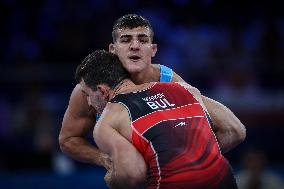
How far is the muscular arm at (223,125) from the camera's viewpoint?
18.3 ft

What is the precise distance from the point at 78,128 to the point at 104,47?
16.5ft

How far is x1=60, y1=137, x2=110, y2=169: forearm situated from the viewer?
236 inches

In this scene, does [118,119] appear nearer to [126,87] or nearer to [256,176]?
[126,87]

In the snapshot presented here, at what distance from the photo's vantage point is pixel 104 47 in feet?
36.7

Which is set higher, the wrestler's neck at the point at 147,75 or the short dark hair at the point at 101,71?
the short dark hair at the point at 101,71

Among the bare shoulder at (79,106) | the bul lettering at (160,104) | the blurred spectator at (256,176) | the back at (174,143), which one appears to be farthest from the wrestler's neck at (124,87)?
the blurred spectator at (256,176)

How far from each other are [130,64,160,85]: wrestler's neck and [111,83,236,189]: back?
0.75 meters

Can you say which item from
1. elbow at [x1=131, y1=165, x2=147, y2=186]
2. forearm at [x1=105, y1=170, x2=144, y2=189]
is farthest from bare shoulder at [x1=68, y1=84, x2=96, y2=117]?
elbow at [x1=131, y1=165, x2=147, y2=186]

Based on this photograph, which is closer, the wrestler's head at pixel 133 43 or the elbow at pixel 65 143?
the wrestler's head at pixel 133 43

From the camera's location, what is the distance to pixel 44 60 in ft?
38.1

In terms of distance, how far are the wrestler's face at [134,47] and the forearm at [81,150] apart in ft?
2.64

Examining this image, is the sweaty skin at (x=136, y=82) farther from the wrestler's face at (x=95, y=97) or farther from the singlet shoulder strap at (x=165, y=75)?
the wrestler's face at (x=95, y=97)

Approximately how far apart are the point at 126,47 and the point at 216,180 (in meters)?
1.38

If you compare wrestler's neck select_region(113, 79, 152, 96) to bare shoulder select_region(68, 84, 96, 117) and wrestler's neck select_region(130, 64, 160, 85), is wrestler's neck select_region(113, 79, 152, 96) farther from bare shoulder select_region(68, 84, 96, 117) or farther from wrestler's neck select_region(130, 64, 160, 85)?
bare shoulder select_region(68, 84, 96, 117)
